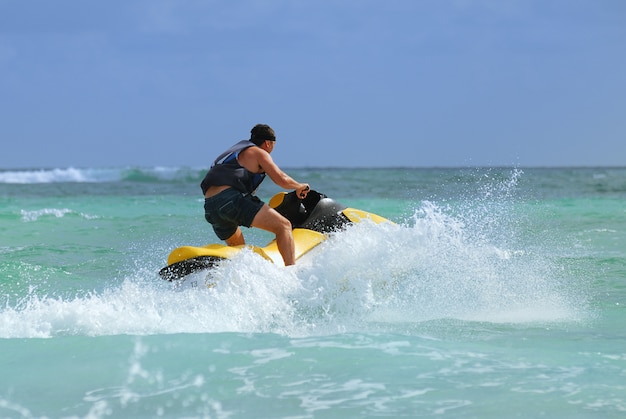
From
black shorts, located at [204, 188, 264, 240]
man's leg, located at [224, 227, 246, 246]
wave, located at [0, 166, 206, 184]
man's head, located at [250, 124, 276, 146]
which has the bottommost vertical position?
wave, located at [0, 166, 206, 184]

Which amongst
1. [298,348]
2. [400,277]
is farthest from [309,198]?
[298,348]

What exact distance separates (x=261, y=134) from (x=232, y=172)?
345 millimetres

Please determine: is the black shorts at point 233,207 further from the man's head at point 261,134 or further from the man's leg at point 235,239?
the man's head at point 261,134

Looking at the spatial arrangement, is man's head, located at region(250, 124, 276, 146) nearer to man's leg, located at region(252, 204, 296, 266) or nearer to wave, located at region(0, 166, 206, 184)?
man's leg, located at region(252, 204, 296, 266)

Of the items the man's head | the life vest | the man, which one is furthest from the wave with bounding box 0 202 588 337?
the man's head

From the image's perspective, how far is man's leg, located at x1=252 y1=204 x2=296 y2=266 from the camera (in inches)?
228

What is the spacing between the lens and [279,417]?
3.69 m

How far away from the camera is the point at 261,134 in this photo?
5.96 meters

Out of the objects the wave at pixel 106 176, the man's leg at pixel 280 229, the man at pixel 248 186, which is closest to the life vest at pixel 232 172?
the man at pixel 248 186

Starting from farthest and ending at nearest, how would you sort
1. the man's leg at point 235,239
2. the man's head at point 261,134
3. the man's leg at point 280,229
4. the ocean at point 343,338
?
1. the man's leg at point 235,239
2. the man's head at point 261,134
3. the man's leg at point 280,229
4. the ocean at point 343,338

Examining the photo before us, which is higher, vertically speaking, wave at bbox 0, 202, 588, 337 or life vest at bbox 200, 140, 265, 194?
life vest at bbox 200, 140, 265, 194

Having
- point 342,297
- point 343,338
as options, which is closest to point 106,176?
point 342,297

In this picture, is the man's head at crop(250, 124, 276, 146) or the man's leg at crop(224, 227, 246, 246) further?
the man's leg at crop(224, 227, 246, 246)

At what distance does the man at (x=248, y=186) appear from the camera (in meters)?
5.81
